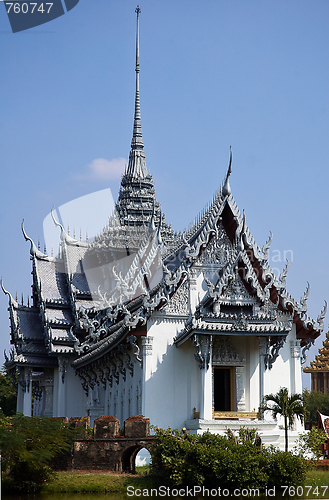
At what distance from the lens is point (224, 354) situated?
70.3 ft

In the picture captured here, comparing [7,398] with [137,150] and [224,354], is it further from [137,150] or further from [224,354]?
[224,354]

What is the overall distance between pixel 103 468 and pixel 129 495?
200 cm

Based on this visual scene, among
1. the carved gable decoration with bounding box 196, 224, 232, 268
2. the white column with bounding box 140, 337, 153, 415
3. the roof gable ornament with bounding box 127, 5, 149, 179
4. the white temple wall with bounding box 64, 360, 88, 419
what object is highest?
the roof gable ornament with bounding box 127, 5, 149, 179

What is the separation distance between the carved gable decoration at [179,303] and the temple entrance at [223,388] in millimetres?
2012

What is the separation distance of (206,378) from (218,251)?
465cm

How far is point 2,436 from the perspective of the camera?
51.6ft

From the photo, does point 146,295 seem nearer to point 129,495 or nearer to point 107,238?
point 129,495

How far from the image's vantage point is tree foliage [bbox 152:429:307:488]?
49.4ft

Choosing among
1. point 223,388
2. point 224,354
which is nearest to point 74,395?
point 223,388

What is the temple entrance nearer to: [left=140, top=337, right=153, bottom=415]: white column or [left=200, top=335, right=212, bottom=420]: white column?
[left=200, top=335, right=212, bottom=420]: white column

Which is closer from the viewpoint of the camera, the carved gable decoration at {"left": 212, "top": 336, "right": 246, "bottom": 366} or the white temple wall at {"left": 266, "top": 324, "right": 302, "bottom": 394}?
the carved gable decoration at {"left": 212, "top": 336, "right": 246, "bottom": 366}

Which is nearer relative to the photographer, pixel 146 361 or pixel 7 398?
pixel 146 361

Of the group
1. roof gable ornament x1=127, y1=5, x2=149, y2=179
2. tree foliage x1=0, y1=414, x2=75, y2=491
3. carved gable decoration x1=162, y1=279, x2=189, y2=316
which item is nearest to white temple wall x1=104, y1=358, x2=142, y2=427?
carved gable decoration x1=162, y1=279, x2=189, y2=316

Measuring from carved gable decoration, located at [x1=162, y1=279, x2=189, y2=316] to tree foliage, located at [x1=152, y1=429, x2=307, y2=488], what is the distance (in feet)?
20.2
